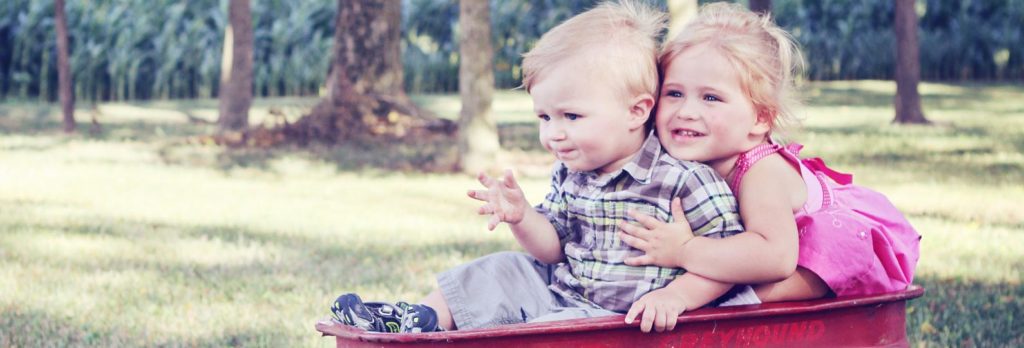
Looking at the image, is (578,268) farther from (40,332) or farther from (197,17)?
(197,17)

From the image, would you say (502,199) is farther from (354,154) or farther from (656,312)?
(354,154)

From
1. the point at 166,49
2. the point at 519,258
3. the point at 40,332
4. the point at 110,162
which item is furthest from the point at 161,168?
the point at 166,49

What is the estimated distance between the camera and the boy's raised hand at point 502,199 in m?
2.86

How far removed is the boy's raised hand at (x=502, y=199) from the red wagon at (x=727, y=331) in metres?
0.40

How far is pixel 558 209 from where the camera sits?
3.13 meters

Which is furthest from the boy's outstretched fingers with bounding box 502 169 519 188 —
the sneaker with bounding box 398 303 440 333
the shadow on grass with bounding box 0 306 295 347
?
the shadow on grass with bounding box 0 306 295 347

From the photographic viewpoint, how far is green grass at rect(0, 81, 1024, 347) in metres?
4.25

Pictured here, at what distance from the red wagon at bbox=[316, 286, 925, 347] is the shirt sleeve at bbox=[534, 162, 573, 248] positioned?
0.52 m

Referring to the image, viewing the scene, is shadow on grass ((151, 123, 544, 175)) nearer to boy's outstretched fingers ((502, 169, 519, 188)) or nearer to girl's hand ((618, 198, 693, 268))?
boy's outstretched fingers ((502, 169, 519, 188))

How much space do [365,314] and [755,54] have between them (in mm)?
1097

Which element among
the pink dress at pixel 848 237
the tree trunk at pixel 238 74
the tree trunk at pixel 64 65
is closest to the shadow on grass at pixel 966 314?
the pink dress at pixel 848 237

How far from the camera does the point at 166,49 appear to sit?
15.0 meters

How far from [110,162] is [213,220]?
9.62ft

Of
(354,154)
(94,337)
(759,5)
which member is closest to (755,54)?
(94,337)
